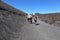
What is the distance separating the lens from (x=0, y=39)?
827cm

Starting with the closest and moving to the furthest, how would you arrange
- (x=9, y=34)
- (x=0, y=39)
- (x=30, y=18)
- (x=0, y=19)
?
(x=0, y=39)
(x=0, y=19)
(x=9, y=34)
(x=30, y=18)

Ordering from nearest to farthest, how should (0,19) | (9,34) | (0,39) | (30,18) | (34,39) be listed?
(0,39) → (0,19) → (9,34) → (34,39) → (30,18)

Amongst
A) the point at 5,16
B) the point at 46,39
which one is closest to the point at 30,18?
the point at 46,39

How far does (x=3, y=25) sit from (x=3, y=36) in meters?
0.74

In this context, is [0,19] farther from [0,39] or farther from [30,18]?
[30,18]

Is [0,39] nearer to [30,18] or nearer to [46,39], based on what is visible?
[46,39]

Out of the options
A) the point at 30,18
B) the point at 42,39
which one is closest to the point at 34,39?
the point at 42,39

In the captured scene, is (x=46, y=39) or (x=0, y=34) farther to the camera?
(x=46, y=39)

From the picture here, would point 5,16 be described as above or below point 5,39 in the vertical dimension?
above

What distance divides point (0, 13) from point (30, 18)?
2248 centimetres

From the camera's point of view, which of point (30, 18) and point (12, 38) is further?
point (30, 18)

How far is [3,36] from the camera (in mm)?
8531

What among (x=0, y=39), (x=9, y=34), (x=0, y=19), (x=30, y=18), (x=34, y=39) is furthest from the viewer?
(x=30, y=18)

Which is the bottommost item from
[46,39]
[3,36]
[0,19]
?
[46,39]
